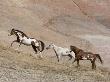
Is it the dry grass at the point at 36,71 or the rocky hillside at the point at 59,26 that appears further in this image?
the rocky hillside at the point at 59,26

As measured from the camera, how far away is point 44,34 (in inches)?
1651

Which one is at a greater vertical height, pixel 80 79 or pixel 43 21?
pixel 43 21

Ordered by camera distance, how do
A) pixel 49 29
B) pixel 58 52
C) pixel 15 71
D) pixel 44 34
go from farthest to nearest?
pixel 49 29
pixel 44 34
pixel 58 52
pixel 15 71

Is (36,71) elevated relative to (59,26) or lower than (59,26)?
lower

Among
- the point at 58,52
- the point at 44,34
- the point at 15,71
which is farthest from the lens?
the point at 44,34

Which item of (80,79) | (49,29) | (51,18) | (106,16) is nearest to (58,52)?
(80,79)

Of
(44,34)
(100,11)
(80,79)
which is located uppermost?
(100,11)

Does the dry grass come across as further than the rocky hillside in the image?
No

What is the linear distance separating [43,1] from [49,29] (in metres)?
6.08

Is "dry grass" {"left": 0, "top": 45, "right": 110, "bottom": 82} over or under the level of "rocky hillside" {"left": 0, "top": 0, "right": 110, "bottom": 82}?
under

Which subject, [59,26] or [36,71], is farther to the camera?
[59,26]

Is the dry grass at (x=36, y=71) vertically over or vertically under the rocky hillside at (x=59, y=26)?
under

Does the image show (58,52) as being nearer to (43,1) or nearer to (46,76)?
(46,76)

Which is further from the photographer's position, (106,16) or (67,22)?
(106,16)
